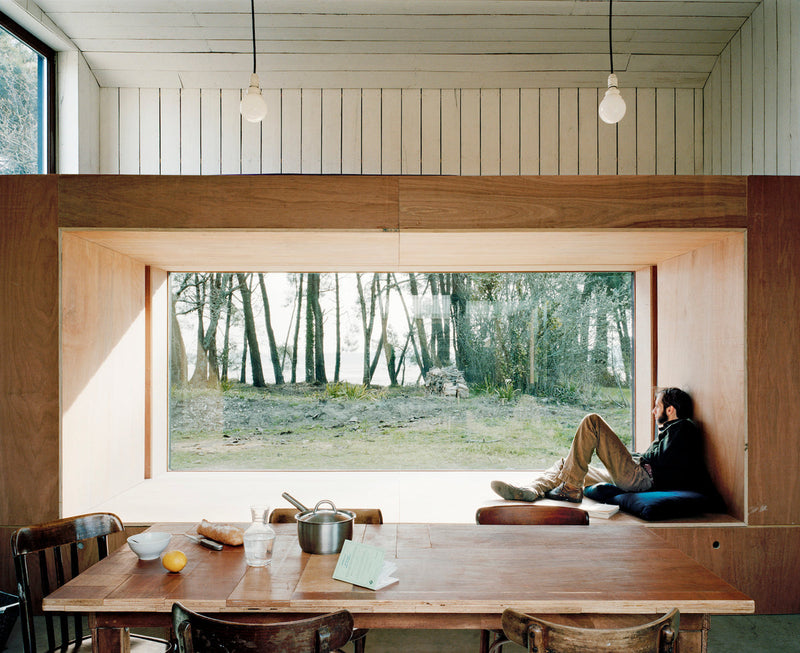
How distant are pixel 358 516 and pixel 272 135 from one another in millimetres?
3183

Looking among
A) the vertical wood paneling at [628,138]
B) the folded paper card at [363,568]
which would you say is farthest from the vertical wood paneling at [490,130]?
the folded paper card at [363,568]

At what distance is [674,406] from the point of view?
3.87 metres

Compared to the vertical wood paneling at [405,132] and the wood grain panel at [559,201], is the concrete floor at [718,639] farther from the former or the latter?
the vertical wood paneling at [405,132]

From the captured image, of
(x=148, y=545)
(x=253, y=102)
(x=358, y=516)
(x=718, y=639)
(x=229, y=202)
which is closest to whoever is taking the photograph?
(x=148, y=545)

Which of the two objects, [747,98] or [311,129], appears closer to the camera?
[747,98]

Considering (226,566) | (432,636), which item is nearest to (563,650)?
(226,566)

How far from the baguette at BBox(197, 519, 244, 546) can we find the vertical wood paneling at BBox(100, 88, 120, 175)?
343cm

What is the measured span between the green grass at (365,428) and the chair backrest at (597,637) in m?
3.26

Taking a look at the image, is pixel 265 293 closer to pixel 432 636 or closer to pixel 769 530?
pixel 432 636

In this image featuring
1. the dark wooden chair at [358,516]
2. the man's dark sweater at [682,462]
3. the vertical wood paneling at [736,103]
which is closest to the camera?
the dark wooden chair at [358,516]

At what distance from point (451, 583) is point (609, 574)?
53 centimetres

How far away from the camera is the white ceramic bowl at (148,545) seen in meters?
2.05

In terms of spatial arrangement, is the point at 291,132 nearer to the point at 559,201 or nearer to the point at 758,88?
the point at 559,201

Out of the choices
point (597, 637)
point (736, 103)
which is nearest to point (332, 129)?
point (736, 103)
